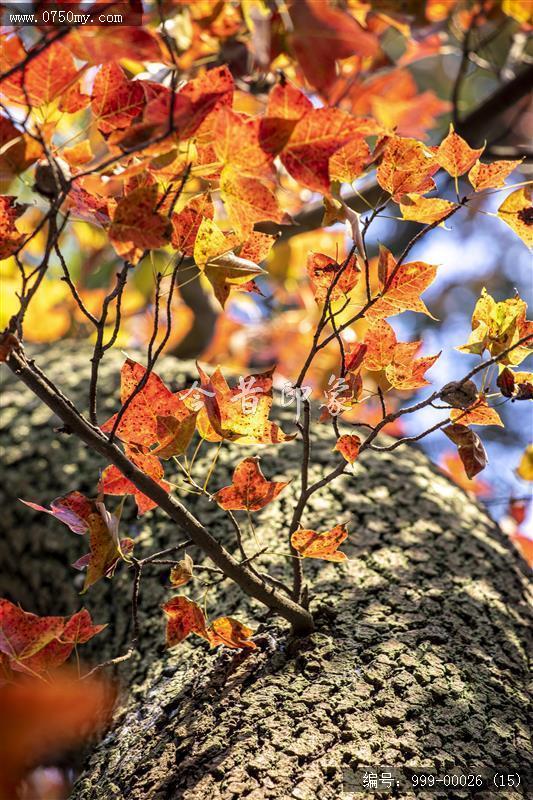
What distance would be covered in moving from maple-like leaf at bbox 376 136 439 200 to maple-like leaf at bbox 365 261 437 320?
66mm

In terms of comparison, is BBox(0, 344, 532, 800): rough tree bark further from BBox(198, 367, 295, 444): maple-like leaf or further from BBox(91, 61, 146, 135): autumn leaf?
BBox(91, 61, 146, 135): autumn leaf

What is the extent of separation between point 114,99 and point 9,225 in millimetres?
141

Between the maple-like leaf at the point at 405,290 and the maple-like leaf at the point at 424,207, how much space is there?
43 millimetres

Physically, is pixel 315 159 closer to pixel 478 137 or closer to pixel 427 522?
pixel 427 522

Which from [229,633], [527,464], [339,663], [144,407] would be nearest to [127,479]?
[144,407]

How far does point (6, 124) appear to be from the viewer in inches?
20.0

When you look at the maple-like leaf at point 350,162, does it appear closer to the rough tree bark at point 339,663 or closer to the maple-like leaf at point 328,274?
the maple-like leaf at point 328,274

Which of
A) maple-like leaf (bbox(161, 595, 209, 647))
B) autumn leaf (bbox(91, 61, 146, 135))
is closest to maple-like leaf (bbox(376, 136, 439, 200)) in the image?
autumn leaf (bbox(91, 61, 146, 135))

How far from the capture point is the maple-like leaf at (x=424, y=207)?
23.3 inches

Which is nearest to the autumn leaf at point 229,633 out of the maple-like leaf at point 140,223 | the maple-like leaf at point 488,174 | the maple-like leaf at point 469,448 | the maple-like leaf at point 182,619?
the maple-like leaf at point 182,619

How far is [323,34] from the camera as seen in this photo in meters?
0.43

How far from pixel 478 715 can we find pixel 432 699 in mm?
47

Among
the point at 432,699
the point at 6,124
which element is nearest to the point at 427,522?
the point at 432,699

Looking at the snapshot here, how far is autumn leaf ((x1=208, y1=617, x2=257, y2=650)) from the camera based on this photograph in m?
0.66
